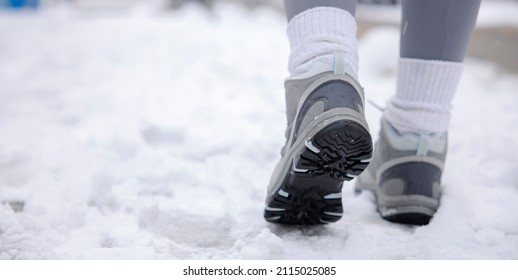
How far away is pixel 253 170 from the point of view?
1.23 meters

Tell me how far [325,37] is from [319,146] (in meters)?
0.17

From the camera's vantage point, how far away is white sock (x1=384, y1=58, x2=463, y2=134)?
93cm

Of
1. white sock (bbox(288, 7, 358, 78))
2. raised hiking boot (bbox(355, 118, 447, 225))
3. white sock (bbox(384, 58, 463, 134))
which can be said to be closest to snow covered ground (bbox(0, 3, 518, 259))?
raised hiking boot (bbox(355, 118, 447, 225))

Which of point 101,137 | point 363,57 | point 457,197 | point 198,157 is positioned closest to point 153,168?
point 198,157

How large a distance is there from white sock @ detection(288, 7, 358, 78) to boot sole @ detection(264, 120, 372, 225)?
12 cm

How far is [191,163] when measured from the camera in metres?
1.29

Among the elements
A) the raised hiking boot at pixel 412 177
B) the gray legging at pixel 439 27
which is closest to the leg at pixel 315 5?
the gray legging at pixel 439 27

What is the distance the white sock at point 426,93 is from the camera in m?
0.93

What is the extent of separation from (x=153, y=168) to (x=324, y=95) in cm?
58

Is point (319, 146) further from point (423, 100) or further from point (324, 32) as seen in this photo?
point (423, 100)

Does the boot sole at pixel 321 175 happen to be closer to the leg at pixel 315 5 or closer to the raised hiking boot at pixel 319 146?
the raised hiking boot at pixel 319 146

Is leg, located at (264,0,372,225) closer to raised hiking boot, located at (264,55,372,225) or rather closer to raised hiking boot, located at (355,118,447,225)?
raised hiking boot, located at (264,55,372,225)

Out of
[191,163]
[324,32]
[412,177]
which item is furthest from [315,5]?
[191,163]

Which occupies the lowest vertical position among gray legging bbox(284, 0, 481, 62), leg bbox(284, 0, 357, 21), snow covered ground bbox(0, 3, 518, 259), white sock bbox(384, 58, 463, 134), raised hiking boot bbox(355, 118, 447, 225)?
snow covered ground bbox(0, 3, 518, 259)
